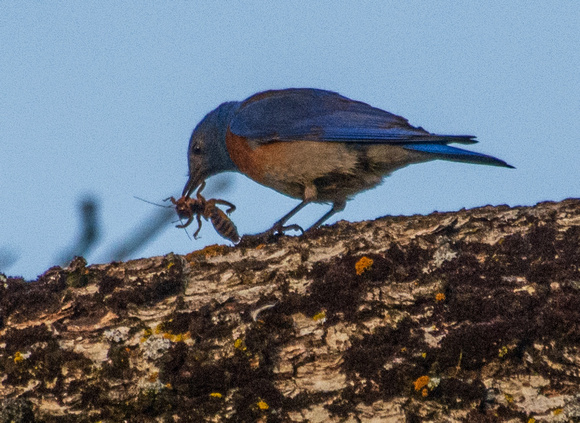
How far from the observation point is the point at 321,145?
6.62 metres

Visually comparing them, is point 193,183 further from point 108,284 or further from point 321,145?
point 108,284

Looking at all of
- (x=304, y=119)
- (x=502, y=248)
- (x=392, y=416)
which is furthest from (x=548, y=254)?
(x=304, y=119)

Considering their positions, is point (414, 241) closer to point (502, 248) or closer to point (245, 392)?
point (502, 248)

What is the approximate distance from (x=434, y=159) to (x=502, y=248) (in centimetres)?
261

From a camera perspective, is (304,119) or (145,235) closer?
(145,235)

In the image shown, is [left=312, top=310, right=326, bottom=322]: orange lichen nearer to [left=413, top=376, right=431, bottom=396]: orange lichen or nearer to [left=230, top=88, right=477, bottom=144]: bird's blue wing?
[left=413, top=376, right=431, bottom=396]: orange lichen

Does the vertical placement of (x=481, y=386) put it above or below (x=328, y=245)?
below

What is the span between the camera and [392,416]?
127 inches

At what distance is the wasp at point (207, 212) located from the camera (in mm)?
6488

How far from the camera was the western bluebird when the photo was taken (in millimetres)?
6363

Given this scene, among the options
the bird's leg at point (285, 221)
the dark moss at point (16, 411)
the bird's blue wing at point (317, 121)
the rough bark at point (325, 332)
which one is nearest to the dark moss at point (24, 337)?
the rough bark at point (325, 332)

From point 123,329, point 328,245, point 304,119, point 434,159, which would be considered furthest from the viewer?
point 304,119

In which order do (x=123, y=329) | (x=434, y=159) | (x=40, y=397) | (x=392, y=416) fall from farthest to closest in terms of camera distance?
(x=434, y=159) < (x=123, y=329) < (x=40, y=397) < (x=392, y=416)

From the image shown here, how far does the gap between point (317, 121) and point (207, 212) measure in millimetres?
1399
